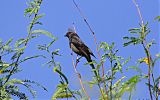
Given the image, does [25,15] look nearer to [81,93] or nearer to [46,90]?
[46,90]

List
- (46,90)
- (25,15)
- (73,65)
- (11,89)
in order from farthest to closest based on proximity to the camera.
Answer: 1. (11,89)
2. (25,15)
3. (46,90)
4. (73,65)

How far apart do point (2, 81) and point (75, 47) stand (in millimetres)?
564

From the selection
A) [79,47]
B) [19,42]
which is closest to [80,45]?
[79,47]

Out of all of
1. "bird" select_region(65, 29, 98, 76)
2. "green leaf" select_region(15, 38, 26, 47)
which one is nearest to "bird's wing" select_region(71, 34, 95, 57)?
"bird" select_region(65, 29, 98, 76)

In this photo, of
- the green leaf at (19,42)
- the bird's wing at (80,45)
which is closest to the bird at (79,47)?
the bird's wing at (80,45)

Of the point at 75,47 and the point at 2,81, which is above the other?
the point at 75,47

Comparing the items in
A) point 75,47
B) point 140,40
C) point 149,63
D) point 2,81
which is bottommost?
point 149,63

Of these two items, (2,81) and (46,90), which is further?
(2,81)

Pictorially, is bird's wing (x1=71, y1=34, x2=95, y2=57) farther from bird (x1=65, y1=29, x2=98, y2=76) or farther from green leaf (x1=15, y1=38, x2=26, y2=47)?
green leaf (x1=15, y1=38, x2=26, y2=47)

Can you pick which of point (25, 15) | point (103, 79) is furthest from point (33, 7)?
point (103, 79)

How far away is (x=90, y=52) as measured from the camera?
8.07 feet

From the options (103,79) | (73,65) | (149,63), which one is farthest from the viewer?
(73,65)

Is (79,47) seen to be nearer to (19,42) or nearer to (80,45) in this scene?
(80,45)

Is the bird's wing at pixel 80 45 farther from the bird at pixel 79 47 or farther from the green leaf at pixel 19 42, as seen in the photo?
the green leaf at pixel 19 42
